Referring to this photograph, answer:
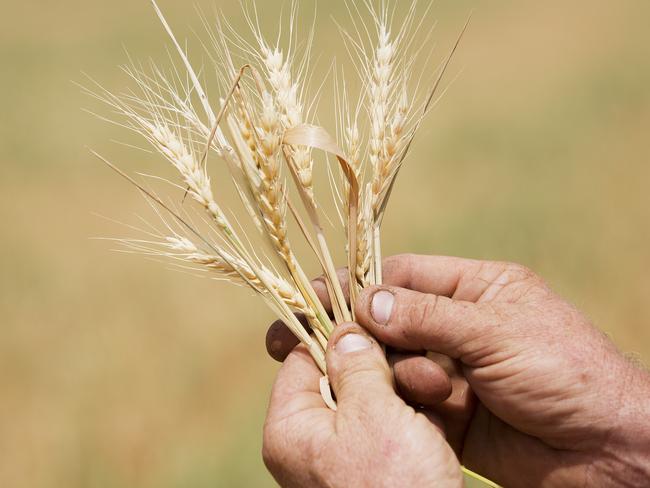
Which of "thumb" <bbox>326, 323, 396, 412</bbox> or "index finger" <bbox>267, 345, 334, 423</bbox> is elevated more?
"thumb" <bbox>326, 323, 396, 412</bbox>

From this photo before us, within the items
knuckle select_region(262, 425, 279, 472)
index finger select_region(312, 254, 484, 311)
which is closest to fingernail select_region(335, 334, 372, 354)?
knuckle select_region(262, 425, 279, 472)

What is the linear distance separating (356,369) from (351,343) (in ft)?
0.18

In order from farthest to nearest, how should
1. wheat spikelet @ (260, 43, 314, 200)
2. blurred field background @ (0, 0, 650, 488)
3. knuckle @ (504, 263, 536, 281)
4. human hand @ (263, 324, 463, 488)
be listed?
blurred field background @ (0, 0, 650, 488), knuckle @ (504, 263, 536, 281), wheat spikelet @ (260, 43, 314, 200), human hand @ (263, 324, 463, 488)

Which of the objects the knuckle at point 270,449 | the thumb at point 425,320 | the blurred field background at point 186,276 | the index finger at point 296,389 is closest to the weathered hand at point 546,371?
the thumb at point 425,320

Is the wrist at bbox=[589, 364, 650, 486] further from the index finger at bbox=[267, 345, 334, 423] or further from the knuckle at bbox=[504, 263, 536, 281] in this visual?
the index finger at bbox=[267, 345, 334, 423]

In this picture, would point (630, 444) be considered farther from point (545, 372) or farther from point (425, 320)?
point (425, 320)

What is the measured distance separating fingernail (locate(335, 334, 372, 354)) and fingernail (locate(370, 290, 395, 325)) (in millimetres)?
40

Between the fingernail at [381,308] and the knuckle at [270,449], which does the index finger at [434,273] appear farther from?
the knuckle at [270,449]

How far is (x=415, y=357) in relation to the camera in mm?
1054

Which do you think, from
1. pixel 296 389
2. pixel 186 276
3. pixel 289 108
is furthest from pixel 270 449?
pixel 186 276

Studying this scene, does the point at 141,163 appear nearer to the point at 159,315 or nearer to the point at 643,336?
the point at 159,315

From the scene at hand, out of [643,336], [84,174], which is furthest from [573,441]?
[84,174]

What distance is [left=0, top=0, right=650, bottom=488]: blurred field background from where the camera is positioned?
1.91 metres

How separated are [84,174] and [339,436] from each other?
188 cm
